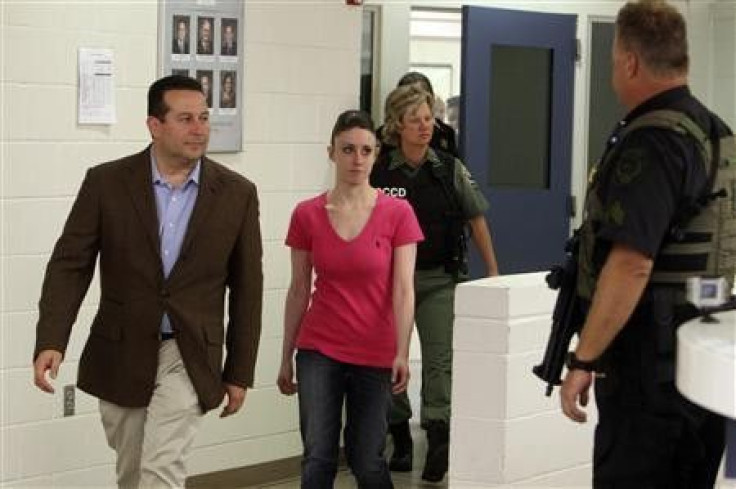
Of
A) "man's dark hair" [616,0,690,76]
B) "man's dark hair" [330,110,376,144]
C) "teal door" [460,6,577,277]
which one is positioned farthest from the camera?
"teal door" [460,6,577,277]

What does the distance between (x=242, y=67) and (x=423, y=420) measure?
1.79 metres

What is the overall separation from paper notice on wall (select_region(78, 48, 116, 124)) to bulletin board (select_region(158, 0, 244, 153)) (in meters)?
0.27

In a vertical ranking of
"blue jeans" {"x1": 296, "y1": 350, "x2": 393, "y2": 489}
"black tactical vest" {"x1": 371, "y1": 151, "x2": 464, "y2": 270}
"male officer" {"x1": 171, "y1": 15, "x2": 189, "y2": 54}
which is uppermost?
"male officer" {"x1": 171, "y1": 15, "x2": 189, "y2": 54}

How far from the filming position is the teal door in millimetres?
7762

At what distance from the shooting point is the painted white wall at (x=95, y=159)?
5285 millimetres

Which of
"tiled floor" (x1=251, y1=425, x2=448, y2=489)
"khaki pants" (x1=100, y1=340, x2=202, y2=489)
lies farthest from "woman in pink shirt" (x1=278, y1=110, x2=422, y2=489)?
"tiled floor" (x1=251, y1=425, x2=448, y2=489)

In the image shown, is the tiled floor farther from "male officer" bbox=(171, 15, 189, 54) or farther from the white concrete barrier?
"male officer" bbox=(171, 15, 189, 54)

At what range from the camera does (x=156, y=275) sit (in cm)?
433

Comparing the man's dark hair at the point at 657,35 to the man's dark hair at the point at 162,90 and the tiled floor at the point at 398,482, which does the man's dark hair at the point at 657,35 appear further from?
the tiled floor at the point at 398,482

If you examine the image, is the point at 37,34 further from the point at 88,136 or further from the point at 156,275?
the point at 156,275

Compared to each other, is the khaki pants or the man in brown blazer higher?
the man in brown blazer

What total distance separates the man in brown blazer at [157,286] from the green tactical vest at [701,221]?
1405 mm

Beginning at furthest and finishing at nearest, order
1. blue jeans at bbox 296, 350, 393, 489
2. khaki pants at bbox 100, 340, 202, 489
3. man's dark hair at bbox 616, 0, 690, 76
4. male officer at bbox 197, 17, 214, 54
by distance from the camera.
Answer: male officer at bbox 197, 17, 214, 54, blue jeans at bbox 296, 350, 393, 489, khaki pants at bbox 100, 340, 202, 489, man's dark hair at bbox 616, 0, 690, 76

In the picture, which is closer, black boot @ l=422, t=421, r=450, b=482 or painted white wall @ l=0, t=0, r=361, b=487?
painted white wall @ l=0, t=0, r=361, b=487
